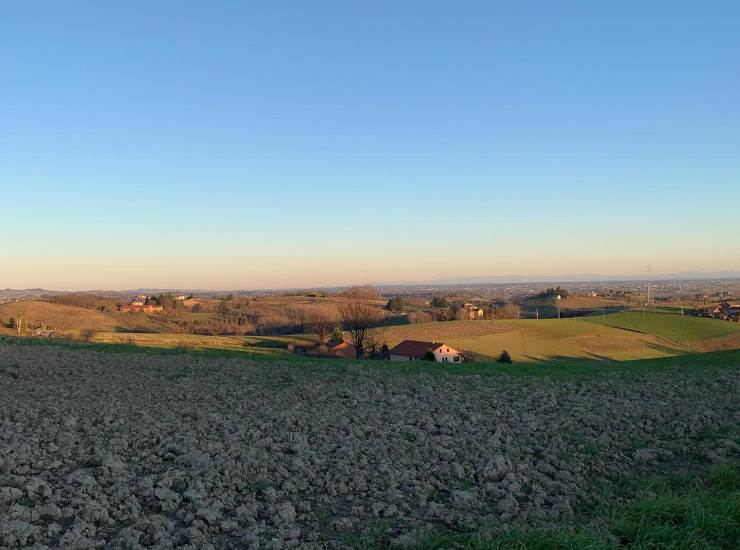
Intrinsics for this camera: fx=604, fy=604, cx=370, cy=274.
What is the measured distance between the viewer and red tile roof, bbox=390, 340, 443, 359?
44353 millimetres

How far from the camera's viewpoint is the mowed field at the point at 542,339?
49809 millimetres

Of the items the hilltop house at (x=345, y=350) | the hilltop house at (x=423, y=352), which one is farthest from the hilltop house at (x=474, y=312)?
the hilltop house at (x=345, y=350)

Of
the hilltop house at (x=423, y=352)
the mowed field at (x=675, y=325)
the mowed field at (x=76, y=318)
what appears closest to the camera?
the hilltop house at (x=423, y=352)

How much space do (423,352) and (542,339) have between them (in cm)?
1772

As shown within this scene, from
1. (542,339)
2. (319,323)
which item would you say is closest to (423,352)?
(542,339)

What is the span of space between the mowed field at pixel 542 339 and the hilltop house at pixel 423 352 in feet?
10.3

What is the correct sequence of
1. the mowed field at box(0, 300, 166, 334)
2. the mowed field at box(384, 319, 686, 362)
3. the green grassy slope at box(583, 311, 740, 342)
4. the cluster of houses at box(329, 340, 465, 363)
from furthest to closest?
the green grassy slope at box(583, 311, 740, 342) < the mowed field at box(0, 300, 166, 334) < the mowed field at box(384, 319, 686, 362) < the cluster of houses at box(329, 340, 465, 363)

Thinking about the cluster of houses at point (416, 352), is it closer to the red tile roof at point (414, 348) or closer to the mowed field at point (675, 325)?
the red tile roof at point (414, 348)

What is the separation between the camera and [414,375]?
16109 mm

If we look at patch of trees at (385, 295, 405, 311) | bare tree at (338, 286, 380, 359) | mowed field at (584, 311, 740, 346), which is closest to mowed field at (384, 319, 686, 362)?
mowed field at (584, 311, 740, 346)

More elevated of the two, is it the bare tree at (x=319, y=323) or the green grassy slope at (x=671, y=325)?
the bare tree at (x=319, y=323)

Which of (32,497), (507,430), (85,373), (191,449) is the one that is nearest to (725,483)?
(507,430)

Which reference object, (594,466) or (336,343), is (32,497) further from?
(336,343)

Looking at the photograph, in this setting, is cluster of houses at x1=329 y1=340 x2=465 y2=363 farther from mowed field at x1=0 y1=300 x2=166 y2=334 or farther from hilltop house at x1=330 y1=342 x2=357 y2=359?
mowed field at x1=0 y1=300 x2=166 y2=334
